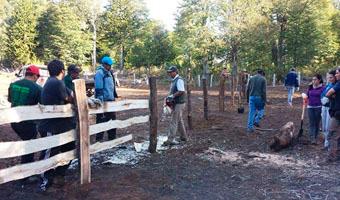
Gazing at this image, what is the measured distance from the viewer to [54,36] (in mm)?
51344

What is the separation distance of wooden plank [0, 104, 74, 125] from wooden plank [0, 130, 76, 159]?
0.30m

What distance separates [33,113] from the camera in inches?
222

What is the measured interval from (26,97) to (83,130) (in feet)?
3.45

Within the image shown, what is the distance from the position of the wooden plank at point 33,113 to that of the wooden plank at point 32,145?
0.30 metres

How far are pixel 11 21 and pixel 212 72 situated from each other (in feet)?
91.7

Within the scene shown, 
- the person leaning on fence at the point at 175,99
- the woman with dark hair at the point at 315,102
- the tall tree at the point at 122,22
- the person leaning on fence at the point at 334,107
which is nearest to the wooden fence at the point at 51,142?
the person leaning on fence at the point at 175,99

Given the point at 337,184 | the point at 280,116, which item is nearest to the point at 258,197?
the point at 337,184

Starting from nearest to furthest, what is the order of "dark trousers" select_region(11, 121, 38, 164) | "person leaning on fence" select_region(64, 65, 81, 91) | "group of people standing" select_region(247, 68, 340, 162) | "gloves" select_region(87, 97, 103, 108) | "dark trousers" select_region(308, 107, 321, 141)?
"dark trousers" select_region(11, 121, 38, 164) < "gloves" select_region(87, 97, 103, 108) < "person leaning on fence" select_region(64, 65, 81, 91) < "group of people standing" select_region(247, 68, 340, 162) < "dark trousers" select_region(308, 107, 321, 141)

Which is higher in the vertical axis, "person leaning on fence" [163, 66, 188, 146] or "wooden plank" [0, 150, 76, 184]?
"person leaning on fence" [163, 66, 188, 146]

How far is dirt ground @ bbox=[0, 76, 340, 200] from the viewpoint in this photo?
6.12 m

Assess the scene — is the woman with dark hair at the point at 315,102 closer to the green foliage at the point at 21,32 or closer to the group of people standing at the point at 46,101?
the group of people standing at the point at 46,101

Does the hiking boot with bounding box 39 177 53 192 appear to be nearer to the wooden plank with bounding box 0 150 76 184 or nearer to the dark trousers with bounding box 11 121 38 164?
the wooden plank with bounding box 0 150 76 184

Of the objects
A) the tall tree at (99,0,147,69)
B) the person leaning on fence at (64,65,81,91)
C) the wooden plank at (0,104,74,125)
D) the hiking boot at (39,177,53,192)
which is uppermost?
the tall tree at (99,0,147,69)

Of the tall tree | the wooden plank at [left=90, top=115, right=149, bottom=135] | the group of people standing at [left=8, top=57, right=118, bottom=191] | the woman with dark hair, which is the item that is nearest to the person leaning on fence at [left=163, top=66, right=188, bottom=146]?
the wooden plank at [left=90, top=115, right=149, bottom=135]
